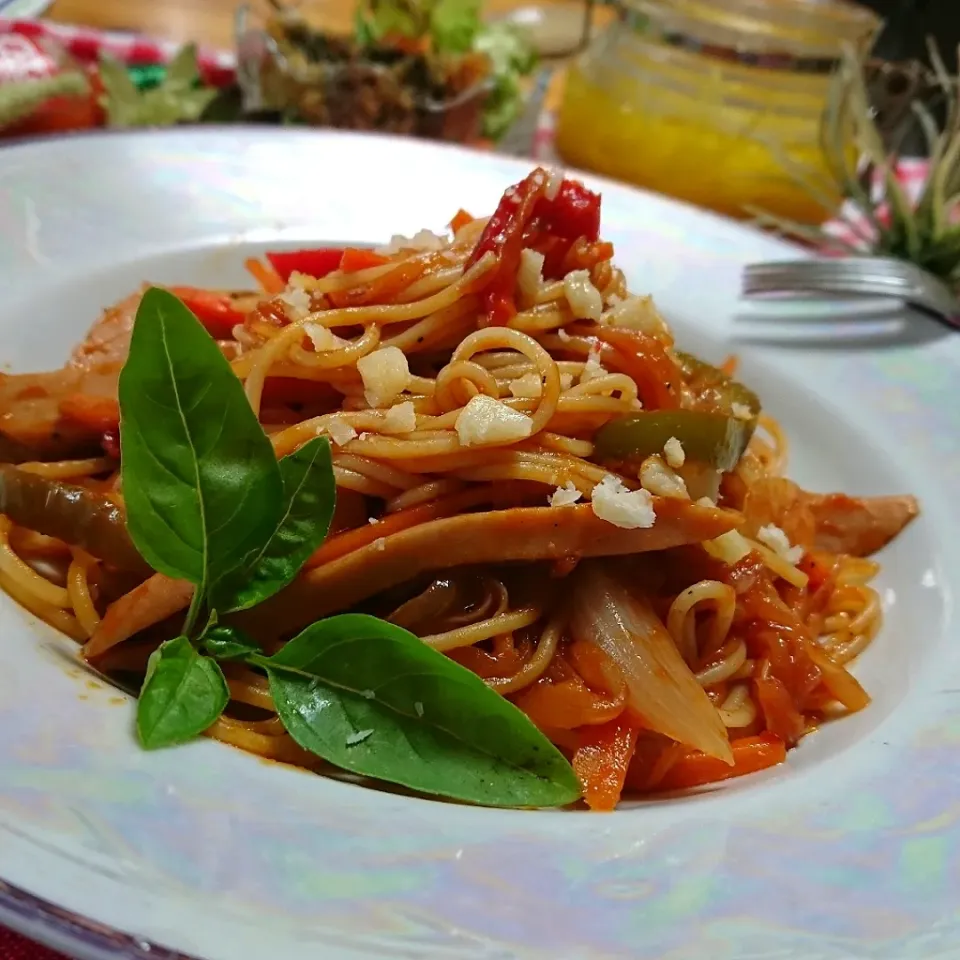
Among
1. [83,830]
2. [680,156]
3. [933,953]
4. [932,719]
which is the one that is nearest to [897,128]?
[680,156]

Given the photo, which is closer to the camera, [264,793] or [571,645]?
[264,793]

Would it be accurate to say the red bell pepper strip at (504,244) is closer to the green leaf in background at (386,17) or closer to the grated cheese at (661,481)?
the grated cheese at (661,481)

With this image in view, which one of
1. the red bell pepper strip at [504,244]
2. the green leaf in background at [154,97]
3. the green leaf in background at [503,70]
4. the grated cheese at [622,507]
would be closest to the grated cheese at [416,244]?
the red bell pepper strip at [504,244]

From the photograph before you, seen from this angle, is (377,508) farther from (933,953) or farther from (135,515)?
(933,953)

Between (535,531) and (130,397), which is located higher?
(130,397)

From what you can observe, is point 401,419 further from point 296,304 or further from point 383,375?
point 296,304

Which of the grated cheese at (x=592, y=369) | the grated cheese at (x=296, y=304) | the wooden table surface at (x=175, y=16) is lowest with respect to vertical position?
the wooden table surface at (x=175, y=16)
